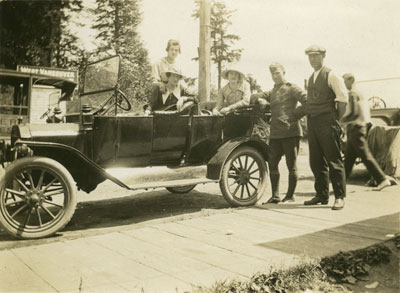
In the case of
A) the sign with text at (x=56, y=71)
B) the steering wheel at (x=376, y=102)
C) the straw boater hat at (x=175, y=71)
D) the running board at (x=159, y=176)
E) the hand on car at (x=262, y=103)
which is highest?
the sign with text at (x=56, y=71)

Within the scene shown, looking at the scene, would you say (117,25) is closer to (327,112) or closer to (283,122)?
(283,122)

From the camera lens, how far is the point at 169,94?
17.6ft

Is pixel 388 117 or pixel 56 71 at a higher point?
pixel 56 71

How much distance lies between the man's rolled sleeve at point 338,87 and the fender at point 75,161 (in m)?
2.80

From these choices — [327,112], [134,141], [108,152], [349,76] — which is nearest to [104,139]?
[108,152]

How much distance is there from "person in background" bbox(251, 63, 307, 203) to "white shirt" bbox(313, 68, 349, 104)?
0.44 meters

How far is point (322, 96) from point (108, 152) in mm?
2761

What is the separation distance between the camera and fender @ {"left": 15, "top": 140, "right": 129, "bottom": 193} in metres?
4.16

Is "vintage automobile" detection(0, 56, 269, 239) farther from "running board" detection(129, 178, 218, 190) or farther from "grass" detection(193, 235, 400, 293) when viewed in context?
"grass" detection(193, 235, 400, 293)

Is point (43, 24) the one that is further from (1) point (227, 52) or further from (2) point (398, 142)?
(1) point (227, 52)

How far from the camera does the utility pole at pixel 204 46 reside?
6949 millimetres

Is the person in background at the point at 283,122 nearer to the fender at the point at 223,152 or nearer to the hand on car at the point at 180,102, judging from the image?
the fender at the point at 223,152

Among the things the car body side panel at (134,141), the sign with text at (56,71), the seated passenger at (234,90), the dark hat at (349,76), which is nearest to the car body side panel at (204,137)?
the seated passenger at (234,90)

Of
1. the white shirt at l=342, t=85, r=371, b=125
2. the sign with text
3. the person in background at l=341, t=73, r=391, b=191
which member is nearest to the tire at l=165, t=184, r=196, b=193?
the person in background at l=341, t=73, r=391, b=191
